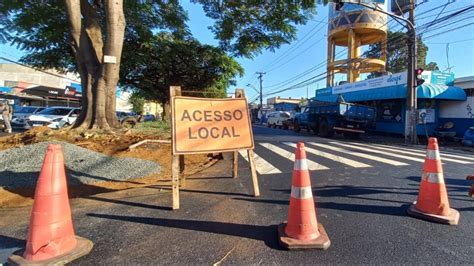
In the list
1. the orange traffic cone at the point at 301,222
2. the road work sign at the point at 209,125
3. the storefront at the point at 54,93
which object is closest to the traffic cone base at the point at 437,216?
the orange traffic cone at the point at 301,222

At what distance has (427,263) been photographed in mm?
2701

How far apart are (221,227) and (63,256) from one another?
1.60m

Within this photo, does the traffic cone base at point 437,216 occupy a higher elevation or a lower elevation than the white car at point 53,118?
lower

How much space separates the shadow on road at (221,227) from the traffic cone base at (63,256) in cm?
82

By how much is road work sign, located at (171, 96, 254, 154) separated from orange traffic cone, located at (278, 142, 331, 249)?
162 centimetres

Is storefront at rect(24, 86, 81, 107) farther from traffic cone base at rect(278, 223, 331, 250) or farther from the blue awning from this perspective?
traffic cone base at rect(278, 223, 331, 250)

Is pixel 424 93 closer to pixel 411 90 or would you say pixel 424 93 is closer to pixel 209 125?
pixel 411 90

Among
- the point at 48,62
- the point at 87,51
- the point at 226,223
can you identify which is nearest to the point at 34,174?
the point at 226,223

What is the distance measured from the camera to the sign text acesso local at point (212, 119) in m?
4.61

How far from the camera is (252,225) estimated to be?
3613mm

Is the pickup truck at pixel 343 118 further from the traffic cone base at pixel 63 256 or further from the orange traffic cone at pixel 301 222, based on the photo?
the traffic cone base at pixel 63 256

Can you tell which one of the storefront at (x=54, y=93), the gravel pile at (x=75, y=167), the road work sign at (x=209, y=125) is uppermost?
the storefront at (x=54, y=93)

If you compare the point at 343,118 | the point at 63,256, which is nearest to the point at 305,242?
the point at 63,256

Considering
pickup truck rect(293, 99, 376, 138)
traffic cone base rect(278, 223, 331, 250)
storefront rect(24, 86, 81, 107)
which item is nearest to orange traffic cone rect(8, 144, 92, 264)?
traffic cone base rect(278, 223, 331, 250)
